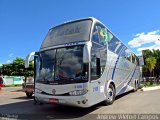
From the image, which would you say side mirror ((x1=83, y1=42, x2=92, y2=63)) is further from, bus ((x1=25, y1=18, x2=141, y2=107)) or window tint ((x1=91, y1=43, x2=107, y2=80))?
window tint ((x1=91, y1=43, x2=107, y2=80))

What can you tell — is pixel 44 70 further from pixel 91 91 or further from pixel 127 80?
pixel 127 80

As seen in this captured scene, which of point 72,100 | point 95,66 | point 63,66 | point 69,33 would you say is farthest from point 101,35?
point 72,100

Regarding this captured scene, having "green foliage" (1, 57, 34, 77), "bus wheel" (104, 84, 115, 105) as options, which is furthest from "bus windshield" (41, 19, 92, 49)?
"green foliage" (1, 57, 34, 77)

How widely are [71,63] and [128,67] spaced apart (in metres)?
8.38

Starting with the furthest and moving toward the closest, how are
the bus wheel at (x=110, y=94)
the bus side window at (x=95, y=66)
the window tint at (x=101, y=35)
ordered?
1. the bus wheel at (x=110, y=94)
2. the window tint at (x=101, y=35)
3. the bus side window at (x=95, y=66)

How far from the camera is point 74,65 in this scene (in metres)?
9.34

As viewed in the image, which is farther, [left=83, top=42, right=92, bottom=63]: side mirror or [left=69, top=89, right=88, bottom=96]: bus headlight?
[left=69, top=89, right=88, bottom=96]: bus headlight

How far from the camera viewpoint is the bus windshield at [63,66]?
920 centimetres

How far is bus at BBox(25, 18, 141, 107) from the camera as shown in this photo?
357 inches

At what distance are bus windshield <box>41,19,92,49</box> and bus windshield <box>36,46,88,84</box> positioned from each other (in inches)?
17.9

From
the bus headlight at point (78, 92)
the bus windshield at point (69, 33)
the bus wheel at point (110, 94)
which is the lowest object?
the bus wheel at point (110, 94)

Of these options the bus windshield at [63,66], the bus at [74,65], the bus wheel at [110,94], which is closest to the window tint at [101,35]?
the bus at [74,65]

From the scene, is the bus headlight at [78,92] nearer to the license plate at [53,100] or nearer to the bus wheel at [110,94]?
the license plate at [53,100]

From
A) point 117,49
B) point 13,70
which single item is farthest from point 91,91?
point 13,70
